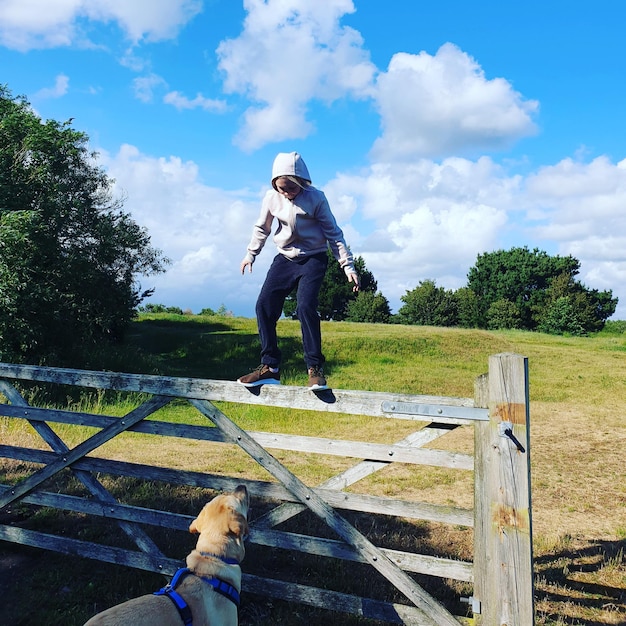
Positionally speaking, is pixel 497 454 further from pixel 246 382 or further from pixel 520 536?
pixel 246 382

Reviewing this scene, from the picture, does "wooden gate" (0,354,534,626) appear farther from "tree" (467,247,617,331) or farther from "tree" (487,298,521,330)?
"tree" (467,247,617,331)

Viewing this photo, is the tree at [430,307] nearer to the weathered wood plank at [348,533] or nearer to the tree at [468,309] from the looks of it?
the tree at [468,309]

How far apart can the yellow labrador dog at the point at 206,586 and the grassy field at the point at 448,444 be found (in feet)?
5.02

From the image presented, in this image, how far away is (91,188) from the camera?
2580cm

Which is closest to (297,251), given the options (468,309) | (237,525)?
(237,525)

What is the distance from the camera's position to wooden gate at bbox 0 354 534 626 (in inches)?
146

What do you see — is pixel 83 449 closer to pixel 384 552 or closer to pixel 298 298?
pixel 298 298

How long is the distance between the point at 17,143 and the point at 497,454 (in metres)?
23.7

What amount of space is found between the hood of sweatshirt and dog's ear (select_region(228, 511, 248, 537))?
3.00 meters

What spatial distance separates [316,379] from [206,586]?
1768 mm

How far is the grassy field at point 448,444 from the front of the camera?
5406 mm

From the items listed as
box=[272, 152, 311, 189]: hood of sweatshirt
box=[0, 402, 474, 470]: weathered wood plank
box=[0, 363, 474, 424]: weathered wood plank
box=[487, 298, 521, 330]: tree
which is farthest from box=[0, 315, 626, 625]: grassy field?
box=[487, 298, 521, 330]: tree

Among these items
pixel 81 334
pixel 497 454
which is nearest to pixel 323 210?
pixel 497 454

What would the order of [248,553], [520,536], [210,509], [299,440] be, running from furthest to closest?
[248,553]
[299,440]
[210,509]
[520,536]
